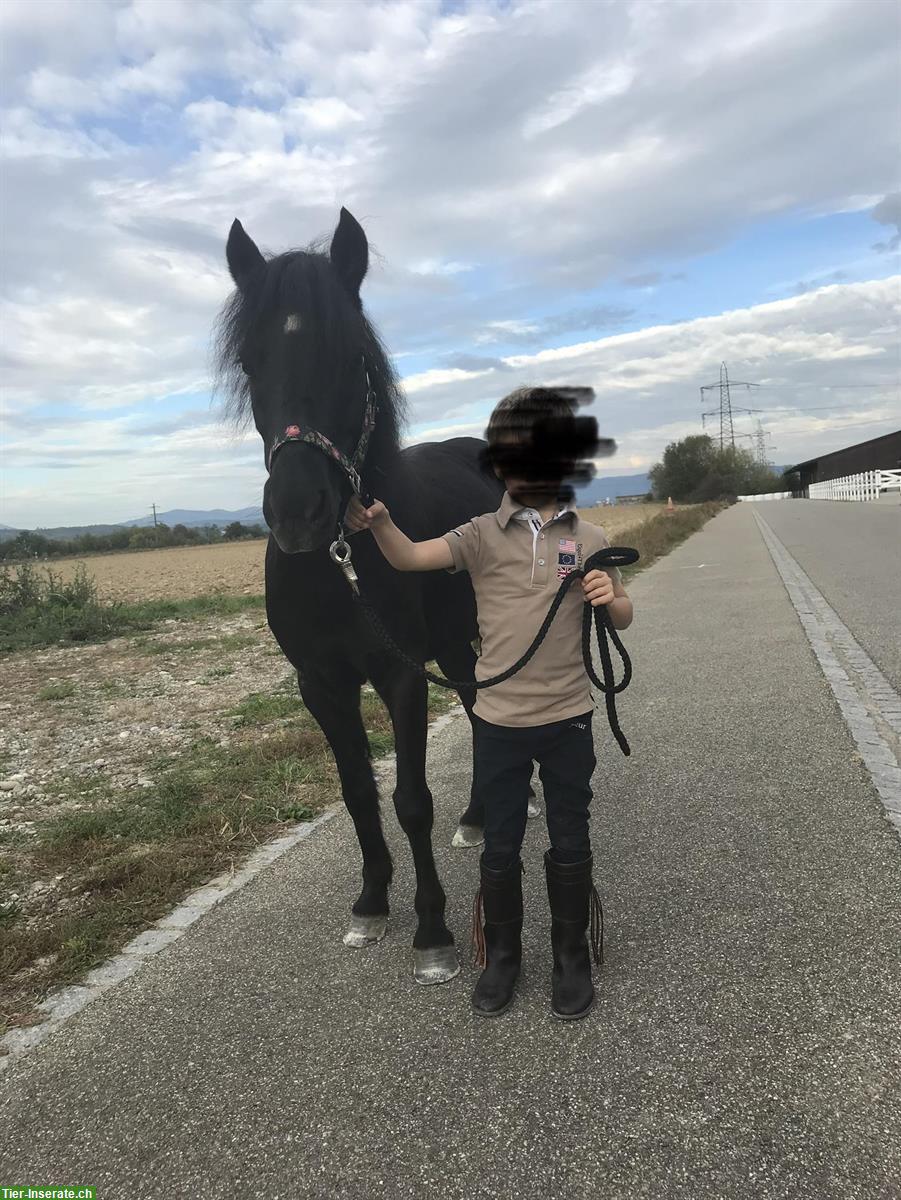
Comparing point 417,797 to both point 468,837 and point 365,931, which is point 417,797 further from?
point 468,837

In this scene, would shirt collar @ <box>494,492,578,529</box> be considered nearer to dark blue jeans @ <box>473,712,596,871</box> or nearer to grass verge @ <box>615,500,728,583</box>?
dark blue jeans @ <box>473,712,596,871</box>

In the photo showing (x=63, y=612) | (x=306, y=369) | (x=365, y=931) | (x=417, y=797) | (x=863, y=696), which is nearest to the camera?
(x=306, y=369)

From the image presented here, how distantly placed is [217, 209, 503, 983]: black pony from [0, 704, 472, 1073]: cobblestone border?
0.72 m

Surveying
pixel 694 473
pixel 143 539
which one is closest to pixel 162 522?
pixel 143 539

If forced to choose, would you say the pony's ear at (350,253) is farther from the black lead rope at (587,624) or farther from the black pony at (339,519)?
the black lead rope at (587,624)

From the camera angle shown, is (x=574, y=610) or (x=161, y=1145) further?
(x=574, y=610)

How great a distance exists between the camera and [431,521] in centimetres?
304

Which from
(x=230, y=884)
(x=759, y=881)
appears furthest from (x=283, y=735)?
(x=759, y=881)

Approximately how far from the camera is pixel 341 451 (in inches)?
88.5

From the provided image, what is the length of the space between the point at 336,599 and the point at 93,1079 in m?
1.53

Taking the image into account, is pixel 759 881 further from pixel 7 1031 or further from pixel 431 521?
pixel 7 1031

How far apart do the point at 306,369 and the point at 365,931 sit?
1.95 metres

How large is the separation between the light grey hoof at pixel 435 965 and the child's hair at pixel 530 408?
5.50 feet

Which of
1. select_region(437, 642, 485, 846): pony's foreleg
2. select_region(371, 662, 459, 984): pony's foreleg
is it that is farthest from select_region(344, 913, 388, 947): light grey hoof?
select_region(437, 642, 485, 846): pony's foreleg
